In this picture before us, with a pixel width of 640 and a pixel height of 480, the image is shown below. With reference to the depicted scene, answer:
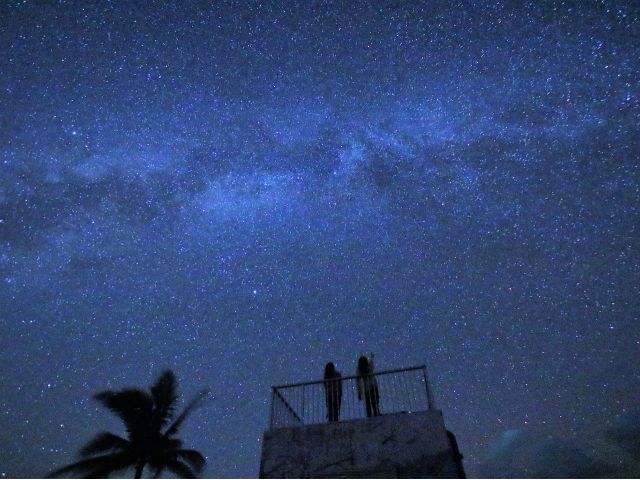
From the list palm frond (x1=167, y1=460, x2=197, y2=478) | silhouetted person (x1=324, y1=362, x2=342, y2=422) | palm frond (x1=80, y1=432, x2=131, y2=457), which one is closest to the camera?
silhouetted person (x1=324, y1=362, x2=342, y2=422)

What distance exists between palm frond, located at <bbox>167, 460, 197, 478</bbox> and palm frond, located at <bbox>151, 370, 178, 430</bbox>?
1859mm

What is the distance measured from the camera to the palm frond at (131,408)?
20.9 metres

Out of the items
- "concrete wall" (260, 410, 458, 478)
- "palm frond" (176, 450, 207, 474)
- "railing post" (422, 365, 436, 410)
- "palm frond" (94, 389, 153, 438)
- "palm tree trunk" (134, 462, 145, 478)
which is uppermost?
"palm frond" (94, 389, 153, 438)

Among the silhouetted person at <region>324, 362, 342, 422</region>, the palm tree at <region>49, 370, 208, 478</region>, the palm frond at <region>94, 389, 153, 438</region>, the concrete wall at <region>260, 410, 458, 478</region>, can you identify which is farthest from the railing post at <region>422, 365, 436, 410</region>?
the palm frond at <region>94, 389, 153, 438</region>

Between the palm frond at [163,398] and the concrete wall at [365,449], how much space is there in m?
12.7

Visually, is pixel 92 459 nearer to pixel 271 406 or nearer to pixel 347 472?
pixel 271 406

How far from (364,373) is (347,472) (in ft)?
8.82

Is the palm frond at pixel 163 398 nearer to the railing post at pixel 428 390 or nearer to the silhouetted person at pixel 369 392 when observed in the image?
the silhouetted person at pixel 369 392

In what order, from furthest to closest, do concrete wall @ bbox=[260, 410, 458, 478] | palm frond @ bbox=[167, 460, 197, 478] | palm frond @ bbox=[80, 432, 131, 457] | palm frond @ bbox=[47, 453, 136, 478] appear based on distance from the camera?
palm frond @ bbox=[167, 460, 197, 478], palm frond @ bbox=[80, 432, 131, 457], palm frond @ bbox=[47, 453, 136, 478], concrete wall @ bbox=[260, 410, 458, 478]

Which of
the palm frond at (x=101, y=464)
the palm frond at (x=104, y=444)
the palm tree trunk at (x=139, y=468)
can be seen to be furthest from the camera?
the palm tree trunk at (x=139, y=468)

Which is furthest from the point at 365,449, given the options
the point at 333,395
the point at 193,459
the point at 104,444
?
the point at 104,444

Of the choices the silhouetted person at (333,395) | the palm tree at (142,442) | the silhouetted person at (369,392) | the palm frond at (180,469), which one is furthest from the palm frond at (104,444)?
the silhouetted person at (369,392)

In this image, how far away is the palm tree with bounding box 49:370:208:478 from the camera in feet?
65.3

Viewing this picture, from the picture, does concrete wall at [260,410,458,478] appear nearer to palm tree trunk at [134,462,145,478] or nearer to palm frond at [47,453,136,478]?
palm tree trunk at [134,462,145,478]
